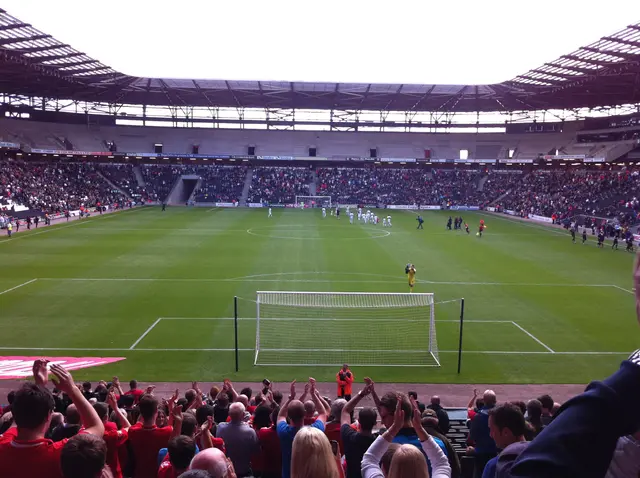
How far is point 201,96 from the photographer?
253 ft

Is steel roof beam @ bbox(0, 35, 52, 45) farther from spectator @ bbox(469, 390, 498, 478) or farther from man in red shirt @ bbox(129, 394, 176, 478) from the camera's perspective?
spectator @ bbox(469, 390, 498, 478)

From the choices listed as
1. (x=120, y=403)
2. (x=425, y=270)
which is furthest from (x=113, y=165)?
(x=120, y=403)

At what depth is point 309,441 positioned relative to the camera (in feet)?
10.4

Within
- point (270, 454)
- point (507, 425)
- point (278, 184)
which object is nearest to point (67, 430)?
point (270, 454)

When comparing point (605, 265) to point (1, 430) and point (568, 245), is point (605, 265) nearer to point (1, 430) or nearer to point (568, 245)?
point (568, 245)

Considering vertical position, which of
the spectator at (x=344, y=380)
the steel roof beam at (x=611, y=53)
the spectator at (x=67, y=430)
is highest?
the steel roof beam at (x=611, y=53)

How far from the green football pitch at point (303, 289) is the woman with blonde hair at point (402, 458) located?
36.4ft

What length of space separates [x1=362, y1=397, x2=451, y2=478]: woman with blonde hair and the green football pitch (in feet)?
36.4

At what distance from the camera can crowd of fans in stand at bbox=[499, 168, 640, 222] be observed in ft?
178

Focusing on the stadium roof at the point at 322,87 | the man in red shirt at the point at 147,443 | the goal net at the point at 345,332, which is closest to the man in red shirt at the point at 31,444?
the man in red shirt at the point at 147,443

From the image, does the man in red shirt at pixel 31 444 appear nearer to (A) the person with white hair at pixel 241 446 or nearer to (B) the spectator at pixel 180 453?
(B) the spectator at pixel 180 453

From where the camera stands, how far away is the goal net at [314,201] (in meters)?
77.8

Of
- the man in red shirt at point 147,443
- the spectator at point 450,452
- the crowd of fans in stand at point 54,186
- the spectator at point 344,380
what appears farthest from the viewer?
the crowd of fans in stand at point 54,186

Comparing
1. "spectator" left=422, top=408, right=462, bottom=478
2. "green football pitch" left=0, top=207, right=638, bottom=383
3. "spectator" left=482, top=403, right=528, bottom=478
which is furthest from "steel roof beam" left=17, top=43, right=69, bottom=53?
"spectator" left=482, top=403, right=528, bottom=478
